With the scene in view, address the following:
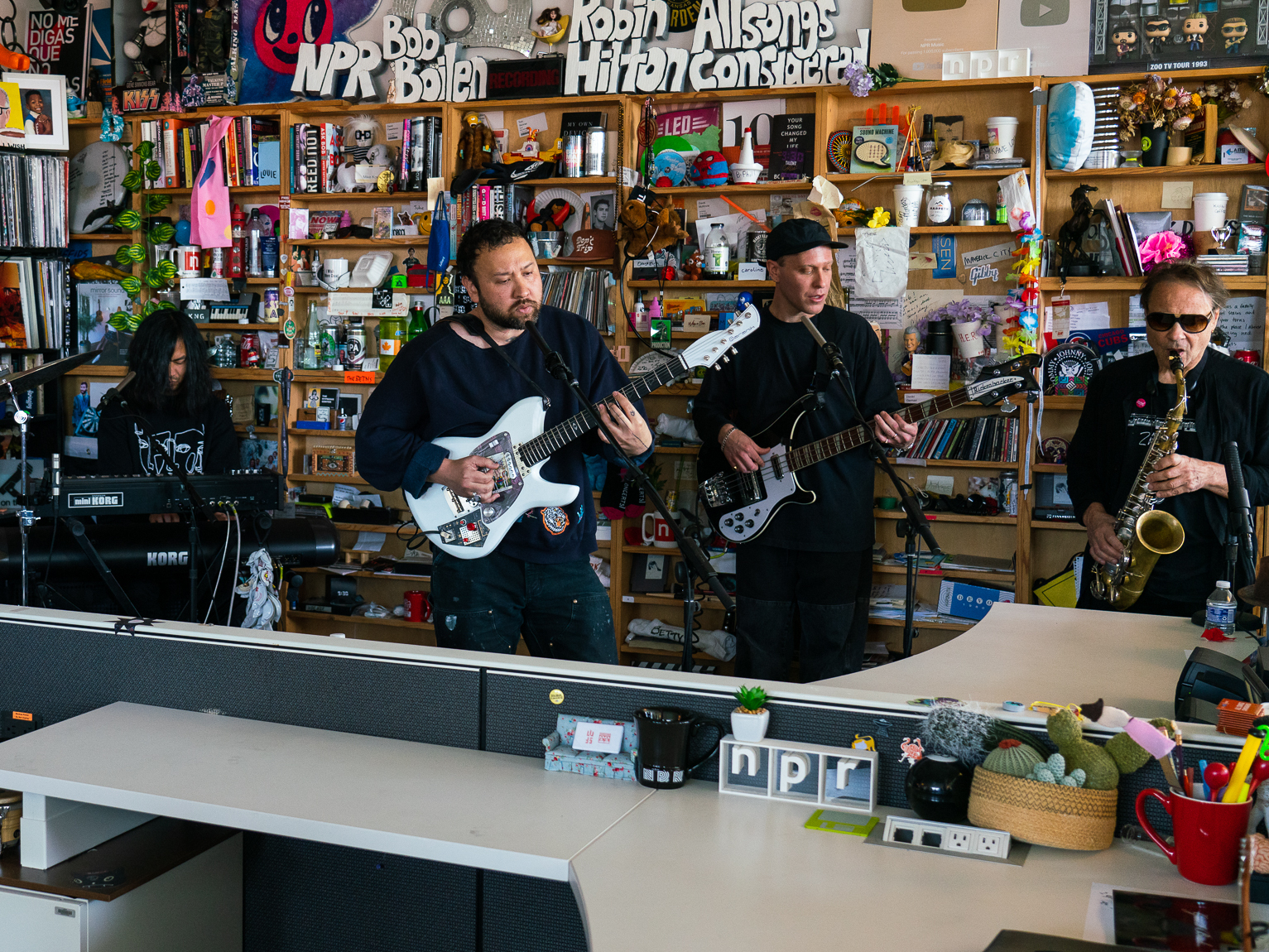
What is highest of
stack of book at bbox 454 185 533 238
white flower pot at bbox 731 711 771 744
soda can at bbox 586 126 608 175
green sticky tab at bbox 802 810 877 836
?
soda can at bbox 586 126 608 175

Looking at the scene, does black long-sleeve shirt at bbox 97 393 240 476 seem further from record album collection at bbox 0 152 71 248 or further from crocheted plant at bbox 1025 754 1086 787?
crocheted plant at bbox 1025 754 1086 787

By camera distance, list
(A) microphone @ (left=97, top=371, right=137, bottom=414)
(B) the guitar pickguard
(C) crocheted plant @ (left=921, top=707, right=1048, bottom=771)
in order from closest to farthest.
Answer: (C) crocheted plant @ (left=921, top=707, right=1048, bottom=771)
(B) the guitar pickguard
(A) microphone @ (left=97, top=371, right=137, bottom=414)

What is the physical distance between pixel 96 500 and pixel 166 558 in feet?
1.17

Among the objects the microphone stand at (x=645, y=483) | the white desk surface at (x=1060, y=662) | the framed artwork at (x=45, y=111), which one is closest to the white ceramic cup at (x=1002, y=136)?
the white desk surface at (x=1060, y=662)

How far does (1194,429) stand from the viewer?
3068 millimetres

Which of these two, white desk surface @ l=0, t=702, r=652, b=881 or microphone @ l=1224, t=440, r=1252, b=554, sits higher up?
microphone @ l=1224, t=440, r=1252, b=554

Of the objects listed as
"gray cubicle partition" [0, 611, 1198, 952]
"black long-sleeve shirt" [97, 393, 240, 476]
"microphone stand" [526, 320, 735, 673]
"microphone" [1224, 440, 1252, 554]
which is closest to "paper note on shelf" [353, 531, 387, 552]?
"black long-sleeve shirt" [97, 393, 240, 476]

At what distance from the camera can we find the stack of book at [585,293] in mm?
4848

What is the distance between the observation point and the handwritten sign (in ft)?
5.98

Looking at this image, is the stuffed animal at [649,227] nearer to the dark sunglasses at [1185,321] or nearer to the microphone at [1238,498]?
the dark sunglasses at [1185,321]

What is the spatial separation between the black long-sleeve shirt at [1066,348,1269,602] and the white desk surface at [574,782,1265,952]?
166 centimetres

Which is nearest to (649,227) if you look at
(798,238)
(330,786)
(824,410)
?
(798,238)

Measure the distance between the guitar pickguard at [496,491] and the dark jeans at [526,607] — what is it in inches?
3.8

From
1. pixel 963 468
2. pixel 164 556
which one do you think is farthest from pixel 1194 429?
pixel 164 556
